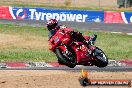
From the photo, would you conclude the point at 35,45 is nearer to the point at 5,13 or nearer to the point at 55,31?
the point at 55,31

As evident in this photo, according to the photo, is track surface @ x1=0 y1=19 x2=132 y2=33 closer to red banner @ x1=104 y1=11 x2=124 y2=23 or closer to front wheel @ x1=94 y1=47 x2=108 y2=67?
red banner @ x1=104 y1=11 x2=124 y2=23

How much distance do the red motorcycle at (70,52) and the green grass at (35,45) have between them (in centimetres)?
611

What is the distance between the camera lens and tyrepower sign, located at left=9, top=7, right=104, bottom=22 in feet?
142

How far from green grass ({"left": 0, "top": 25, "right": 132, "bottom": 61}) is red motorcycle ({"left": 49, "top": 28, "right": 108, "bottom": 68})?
6.11 meters

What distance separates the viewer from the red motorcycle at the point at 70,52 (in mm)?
13883

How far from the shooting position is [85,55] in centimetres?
1452

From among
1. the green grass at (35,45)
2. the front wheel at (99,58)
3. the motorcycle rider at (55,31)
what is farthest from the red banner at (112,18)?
the motorcycle rider at (55,31)

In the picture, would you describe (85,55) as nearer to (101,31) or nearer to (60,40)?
(60,40)

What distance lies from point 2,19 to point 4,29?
890cm

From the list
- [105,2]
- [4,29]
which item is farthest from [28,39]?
[105,2]

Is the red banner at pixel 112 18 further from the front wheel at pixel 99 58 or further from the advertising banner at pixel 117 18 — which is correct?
the front wheel at pixel 99 58

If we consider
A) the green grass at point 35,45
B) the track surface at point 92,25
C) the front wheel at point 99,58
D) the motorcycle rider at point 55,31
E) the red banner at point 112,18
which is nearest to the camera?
the motorcycle rider at point 55,31

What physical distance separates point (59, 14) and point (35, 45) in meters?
17.1

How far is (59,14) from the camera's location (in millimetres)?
44000
